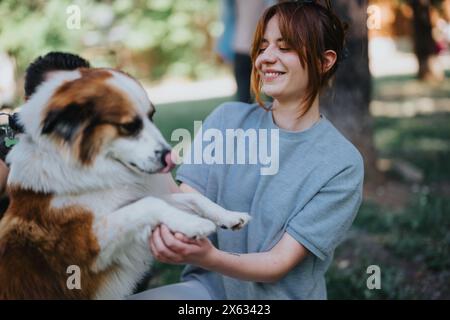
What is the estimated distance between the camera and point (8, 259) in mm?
1234

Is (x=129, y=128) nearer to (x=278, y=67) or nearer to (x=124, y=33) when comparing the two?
(x=278, y=67)

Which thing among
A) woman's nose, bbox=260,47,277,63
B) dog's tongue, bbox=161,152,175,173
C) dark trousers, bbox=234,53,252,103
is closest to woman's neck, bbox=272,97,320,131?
woman's nose, bbox=260,47,277,63

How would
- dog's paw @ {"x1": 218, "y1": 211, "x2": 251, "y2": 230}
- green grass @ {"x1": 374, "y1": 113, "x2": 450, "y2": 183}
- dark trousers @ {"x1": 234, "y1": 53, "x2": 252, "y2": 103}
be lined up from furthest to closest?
green grass @ {"x1": 374, "y1": 113, "x2": 450, "y2": 183}
dark trousers @ {"x1": 234, "y1": 53, "x2": 252, "y2": 103}
dog's paw @ {"x1": 218, "y1": 211, "x2": 251, "y2": 230}

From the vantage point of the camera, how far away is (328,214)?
58.8 inches

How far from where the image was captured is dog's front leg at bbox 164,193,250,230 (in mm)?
1321

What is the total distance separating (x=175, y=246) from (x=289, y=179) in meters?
0.44

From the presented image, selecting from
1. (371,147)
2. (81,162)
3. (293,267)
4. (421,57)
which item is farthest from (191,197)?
(421,57)

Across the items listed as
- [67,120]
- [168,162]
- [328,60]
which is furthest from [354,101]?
[67,120]

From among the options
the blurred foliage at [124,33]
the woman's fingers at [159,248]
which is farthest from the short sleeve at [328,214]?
the blurred foliage at [124,33]

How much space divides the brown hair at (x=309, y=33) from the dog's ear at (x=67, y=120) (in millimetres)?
576

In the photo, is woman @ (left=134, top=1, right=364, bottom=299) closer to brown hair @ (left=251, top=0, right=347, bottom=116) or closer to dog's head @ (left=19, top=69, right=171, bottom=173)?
brown hair @ (left=251, top=0, right=347, bottom=116)

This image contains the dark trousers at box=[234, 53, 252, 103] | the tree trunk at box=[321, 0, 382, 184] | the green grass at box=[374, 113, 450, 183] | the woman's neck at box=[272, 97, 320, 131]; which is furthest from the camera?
the green grass at box=[374, 113, 450, 183]

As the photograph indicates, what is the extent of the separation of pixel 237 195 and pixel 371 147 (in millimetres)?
2087

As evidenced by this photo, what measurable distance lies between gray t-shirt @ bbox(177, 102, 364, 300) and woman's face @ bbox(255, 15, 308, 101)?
12 cm
